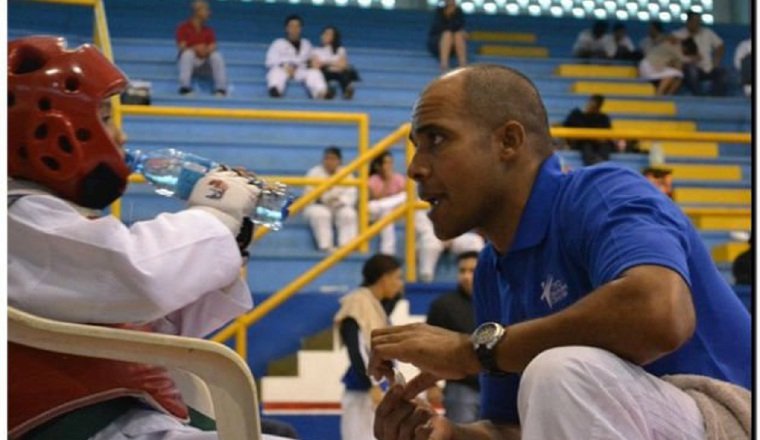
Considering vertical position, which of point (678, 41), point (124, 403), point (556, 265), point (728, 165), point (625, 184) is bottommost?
point (728, 165)

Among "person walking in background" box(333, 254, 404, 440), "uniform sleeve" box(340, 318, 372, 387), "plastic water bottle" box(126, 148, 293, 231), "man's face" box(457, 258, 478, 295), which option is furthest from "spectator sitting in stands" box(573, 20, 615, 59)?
"plastic water bottle" box(126, 148, 293, 231)

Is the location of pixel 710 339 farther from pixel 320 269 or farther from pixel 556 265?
pixel 320 269

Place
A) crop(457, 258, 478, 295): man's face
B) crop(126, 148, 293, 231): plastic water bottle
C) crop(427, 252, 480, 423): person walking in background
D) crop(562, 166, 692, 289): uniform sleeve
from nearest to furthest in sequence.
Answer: crop(562, 166, 692, 289): uniform sleeve
crop(126, 148, 293, 231): plastic water bottle
crop(427, 252, 480, 423): person walking in background
crop(457, 258, 478, 295): man's face

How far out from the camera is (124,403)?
1.98 metres

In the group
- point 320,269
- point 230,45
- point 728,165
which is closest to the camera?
point 320,269

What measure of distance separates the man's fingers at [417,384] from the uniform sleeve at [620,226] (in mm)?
280

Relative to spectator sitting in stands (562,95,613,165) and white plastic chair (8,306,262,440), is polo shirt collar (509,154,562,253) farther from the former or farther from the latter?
spectator sitting in stands (562,95,613,165)

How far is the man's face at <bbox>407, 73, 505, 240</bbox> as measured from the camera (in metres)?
2.05

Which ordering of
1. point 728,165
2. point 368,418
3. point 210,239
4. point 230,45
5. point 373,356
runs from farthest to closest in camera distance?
1. point 230,45
2. point 728,165
3. point 368,418
4. point 210,239
5. point 373,356

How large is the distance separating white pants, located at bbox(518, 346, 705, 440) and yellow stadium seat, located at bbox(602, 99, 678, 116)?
10.1m

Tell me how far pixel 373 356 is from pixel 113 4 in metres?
10.6

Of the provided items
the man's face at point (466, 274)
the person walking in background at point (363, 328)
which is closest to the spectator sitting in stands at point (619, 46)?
the man's face at point (466, 274)

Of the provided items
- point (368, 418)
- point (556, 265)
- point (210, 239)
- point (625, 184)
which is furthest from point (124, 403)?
point (368, 418)

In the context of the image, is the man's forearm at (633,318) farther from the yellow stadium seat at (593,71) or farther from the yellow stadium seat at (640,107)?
the yellow stadium seat at (593,71)
